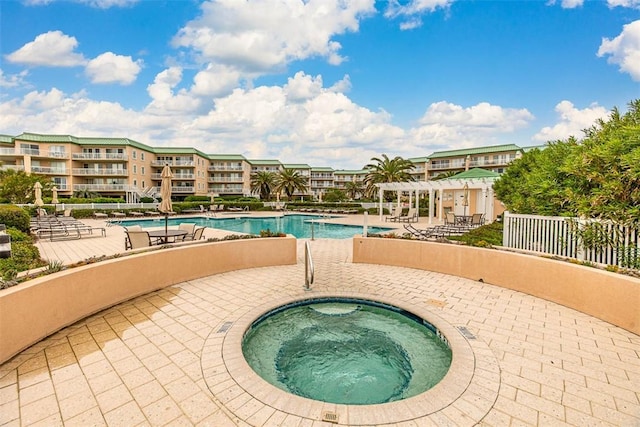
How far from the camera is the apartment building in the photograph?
33500mm

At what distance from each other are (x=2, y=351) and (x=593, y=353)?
6755mm

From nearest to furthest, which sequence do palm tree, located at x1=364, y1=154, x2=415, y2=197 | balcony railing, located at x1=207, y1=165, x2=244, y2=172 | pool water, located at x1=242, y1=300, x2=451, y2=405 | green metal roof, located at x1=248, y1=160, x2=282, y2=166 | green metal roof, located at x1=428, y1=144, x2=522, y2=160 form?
pool water, located at x1=242, y1=300, x2=451, y2=405
palm tree, located at x1=364, y1=154, x2=415, y2=197
green metal roof, located at x1=428, y1=144, x2=522, y2=160
balcony railing, located at x1=207, y1=165, x2=244, y2=172
green metal roof, located at x1=248, y1=160, x2=282, y2=166

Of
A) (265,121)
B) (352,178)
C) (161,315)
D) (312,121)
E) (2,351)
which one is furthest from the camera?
(352,178)

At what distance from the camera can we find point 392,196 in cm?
3962

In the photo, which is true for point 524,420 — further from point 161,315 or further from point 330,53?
point 330,53

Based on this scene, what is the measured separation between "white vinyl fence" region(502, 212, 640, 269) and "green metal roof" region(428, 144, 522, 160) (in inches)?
1663

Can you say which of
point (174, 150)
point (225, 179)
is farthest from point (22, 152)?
point (225, 179)

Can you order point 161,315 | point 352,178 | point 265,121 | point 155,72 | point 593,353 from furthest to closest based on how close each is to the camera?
point 352,178 < point 265,121 < point 155,72 < point 161,315 < point 593,353

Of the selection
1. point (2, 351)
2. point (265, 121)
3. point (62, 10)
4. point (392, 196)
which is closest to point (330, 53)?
point (265, 121)

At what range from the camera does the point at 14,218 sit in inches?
429

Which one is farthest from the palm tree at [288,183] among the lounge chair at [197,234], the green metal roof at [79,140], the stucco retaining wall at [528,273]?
the stucco retaining wall at [528,273]

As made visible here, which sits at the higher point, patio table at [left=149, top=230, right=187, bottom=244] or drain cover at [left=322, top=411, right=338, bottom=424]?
patio table at [left=149, top=230, right=187, bottom=244]

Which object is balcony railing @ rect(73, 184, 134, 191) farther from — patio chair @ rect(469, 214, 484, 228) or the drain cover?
the drain cover

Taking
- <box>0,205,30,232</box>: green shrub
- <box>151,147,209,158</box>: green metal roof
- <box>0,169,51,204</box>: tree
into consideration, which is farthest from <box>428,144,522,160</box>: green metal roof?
<box>0,205,30,232</box>: green shrub
